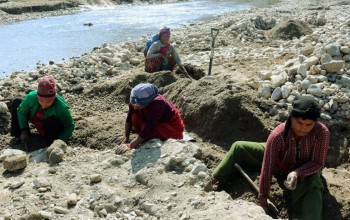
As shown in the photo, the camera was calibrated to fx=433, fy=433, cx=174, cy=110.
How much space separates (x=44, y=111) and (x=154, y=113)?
1.34 metres

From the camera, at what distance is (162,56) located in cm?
746

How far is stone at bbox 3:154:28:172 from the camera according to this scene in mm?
4027

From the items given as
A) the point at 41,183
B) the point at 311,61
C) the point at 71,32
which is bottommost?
the point at 71,32

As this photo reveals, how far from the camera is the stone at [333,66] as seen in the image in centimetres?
557

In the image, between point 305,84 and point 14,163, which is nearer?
point 14,163

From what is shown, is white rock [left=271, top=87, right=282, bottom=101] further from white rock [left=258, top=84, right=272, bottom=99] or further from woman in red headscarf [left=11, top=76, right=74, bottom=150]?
woman in red headscarf [left=11, top=76, right=74, bottom=150]

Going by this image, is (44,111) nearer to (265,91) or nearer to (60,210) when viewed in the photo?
(60,210)

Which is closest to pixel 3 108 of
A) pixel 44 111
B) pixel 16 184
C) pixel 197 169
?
pixel 44 111

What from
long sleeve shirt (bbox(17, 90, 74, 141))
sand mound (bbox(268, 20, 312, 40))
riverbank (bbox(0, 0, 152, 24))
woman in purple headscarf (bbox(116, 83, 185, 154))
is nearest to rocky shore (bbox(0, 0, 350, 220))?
woman in purple headscarf (bbox(116, 83, 185, 154))

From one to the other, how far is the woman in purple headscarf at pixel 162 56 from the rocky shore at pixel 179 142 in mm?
252

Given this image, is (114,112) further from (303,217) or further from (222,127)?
(303,217)

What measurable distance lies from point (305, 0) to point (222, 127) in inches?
852

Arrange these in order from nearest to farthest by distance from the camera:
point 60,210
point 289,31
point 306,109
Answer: point 306,109
point 60,210
point 289,31

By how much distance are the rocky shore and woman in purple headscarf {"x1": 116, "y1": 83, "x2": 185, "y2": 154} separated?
0.14 m
